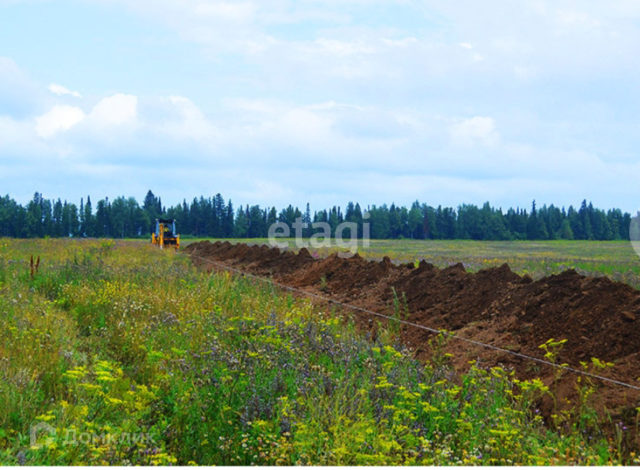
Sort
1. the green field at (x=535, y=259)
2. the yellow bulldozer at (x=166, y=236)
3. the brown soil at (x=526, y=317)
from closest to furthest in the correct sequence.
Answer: the brown soil at (x=526, y=317) → the green field at (x=535, y=259) → the yellow bulldozer at (x=166, y=236)

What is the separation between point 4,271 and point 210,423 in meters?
Answer: 10.8

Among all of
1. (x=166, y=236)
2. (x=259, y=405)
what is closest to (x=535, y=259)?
(x=166, y=236)

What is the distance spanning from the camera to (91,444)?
3.76m

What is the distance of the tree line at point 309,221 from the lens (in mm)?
120625

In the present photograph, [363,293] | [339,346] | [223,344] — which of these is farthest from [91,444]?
[363,293]

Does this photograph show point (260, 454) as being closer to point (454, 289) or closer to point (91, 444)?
point (91, 444)

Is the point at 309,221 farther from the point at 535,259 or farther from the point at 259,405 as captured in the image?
the point at 259,405

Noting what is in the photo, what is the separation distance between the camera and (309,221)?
140m
